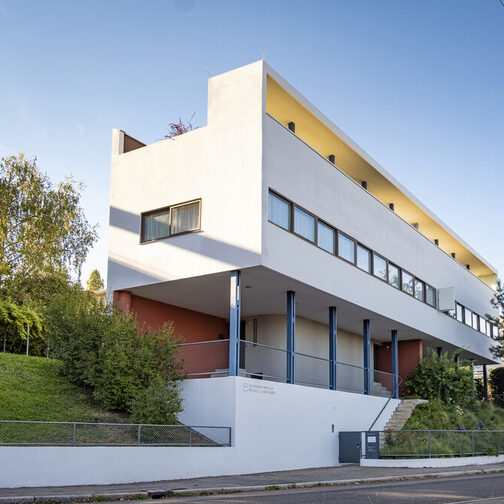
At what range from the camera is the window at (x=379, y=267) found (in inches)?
1067

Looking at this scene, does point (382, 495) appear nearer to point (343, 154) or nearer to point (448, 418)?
point (448, 418)

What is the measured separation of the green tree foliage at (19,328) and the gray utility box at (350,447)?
12.8m

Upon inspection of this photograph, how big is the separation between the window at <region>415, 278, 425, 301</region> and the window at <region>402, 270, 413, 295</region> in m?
0.88

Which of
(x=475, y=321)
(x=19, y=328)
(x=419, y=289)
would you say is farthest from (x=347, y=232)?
→ (x=475, y=321)

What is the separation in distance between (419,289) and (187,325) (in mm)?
12557

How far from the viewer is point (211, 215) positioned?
2045 cm

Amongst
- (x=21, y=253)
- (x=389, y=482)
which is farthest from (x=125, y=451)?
(x=21, y=253)

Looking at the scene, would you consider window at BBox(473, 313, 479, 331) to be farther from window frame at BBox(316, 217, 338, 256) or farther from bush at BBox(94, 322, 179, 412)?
bush at BBox(94, 322, 179, 412)

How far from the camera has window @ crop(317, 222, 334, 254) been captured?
23000 millimetres

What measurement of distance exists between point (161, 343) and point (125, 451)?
505 cm

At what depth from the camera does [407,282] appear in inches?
1198

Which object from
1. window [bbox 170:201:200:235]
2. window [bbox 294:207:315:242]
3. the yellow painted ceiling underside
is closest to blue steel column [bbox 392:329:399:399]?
the yellow painted ceiling underside

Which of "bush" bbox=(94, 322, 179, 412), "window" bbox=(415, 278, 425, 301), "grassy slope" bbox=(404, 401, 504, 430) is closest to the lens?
"bush" bbox=(94, 322, 179, 412)

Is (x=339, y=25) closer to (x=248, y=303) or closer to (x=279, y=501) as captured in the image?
(x=279, y=501)
